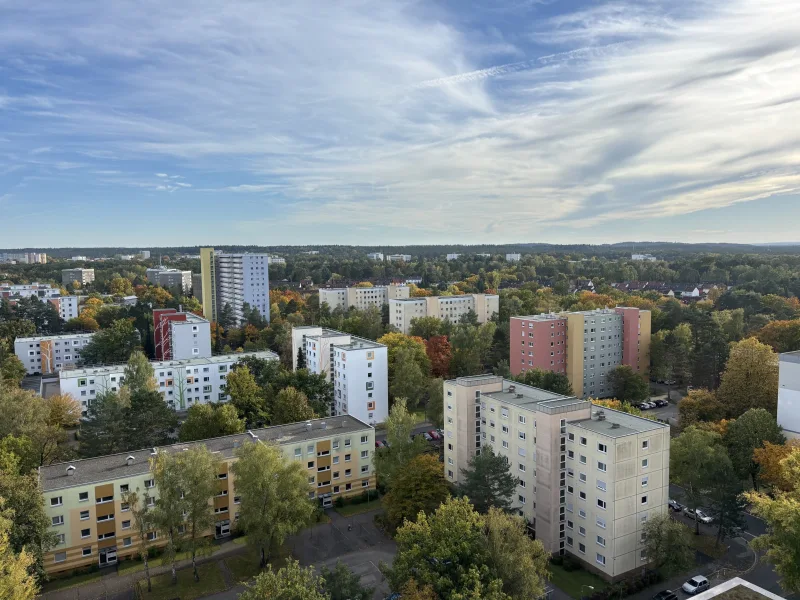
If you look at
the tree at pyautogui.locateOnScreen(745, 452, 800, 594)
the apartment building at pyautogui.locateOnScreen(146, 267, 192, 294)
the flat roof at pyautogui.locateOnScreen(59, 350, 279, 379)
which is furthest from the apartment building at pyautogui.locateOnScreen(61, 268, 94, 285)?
the tree at pyautogui.locateOnScreen(745, 452, 800, 594)

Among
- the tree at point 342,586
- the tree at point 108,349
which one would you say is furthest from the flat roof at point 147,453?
the tree at point 108,349

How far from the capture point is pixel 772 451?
1061 inches

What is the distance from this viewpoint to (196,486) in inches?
832

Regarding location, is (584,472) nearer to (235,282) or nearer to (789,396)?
(789,396)

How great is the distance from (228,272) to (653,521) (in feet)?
249

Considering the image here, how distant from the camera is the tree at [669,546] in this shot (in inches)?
829

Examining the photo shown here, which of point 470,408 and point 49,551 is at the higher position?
point 470,408

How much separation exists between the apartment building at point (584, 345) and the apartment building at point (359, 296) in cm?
4454

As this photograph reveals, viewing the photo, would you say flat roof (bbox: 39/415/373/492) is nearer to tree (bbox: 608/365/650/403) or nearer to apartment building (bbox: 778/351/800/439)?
apartment building (bbox: 778/351/800/439)

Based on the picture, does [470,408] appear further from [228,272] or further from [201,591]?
[228,272]

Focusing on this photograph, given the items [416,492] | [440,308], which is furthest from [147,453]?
[440,308]

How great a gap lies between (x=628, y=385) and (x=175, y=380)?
1487 inches

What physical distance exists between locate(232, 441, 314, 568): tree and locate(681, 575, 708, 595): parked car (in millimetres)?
14955

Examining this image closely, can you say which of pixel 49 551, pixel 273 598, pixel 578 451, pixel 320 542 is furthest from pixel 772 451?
pixel 49 551
